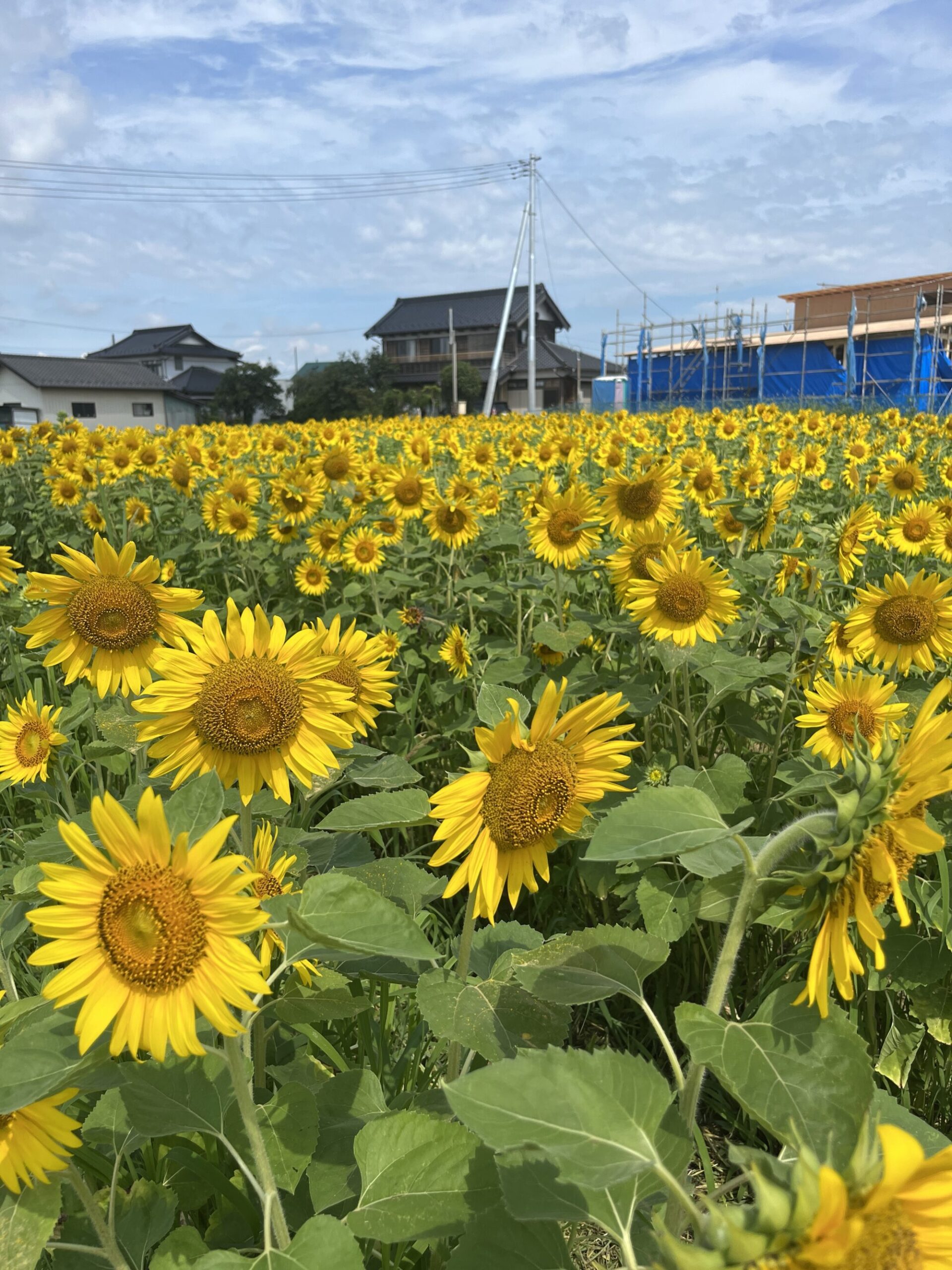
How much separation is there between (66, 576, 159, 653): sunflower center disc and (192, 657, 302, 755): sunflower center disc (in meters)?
0.57

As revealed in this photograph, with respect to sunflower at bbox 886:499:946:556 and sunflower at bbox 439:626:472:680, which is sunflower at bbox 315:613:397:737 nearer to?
sunflower at bbox 439:626:472:680

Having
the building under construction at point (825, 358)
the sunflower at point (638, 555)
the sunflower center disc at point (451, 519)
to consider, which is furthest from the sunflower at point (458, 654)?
the building under construction at point (825, 358)

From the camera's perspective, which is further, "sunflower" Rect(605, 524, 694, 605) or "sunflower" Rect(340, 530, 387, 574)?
"sunflower" Rect(340, 530, 387, 574)

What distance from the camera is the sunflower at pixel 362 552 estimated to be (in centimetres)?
493

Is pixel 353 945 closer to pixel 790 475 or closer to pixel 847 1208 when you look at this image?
pixel 847 1208

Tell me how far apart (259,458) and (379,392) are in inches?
1081

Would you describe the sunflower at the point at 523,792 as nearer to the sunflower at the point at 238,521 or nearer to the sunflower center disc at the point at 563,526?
the sunflower center disc at the point at 563,526

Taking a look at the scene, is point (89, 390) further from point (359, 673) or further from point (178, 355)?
point (359, 673)

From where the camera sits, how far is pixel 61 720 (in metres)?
2.32

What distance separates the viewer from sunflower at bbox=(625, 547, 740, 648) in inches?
104

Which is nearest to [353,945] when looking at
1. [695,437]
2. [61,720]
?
[61,720]

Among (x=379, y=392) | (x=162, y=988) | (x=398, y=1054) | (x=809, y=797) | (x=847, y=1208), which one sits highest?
(x=379, y=392)

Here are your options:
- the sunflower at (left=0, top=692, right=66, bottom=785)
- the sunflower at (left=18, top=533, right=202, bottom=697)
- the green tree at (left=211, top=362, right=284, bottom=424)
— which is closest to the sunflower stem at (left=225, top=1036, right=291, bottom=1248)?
the sunflower at (left=18, top=533, right=202, bottom=697)

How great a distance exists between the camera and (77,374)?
39.1m
